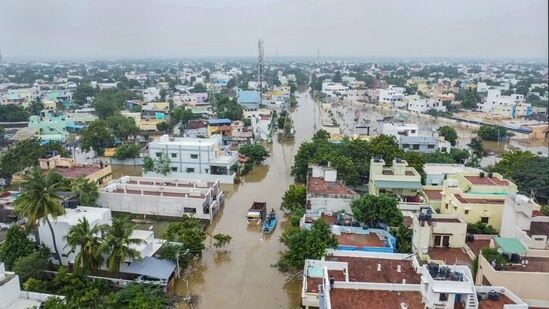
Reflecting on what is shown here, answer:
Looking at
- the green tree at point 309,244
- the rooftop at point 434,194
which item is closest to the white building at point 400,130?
the rooftop at point 434,194

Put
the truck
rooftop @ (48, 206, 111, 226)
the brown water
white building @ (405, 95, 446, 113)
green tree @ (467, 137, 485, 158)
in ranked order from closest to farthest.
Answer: the brown water
rooftop @ (48, 206, 111, 226)
the truck
green tree @ (467, 137, 485, 158)
white building @ (405, 95, 446, 113)

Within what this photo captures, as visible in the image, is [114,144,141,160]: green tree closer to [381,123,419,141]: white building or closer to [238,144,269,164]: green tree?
[238,144,269,164]: green tree

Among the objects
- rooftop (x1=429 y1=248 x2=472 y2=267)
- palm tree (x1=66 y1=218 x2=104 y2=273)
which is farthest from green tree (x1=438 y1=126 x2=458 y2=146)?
palm tree (x1=66 y1=218 x2=104 y2=273)

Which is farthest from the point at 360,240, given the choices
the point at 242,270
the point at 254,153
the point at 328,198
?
the point at 254,153

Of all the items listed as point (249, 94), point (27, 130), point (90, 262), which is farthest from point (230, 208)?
point (249, 94)

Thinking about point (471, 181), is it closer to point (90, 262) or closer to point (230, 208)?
point (230, 208)
